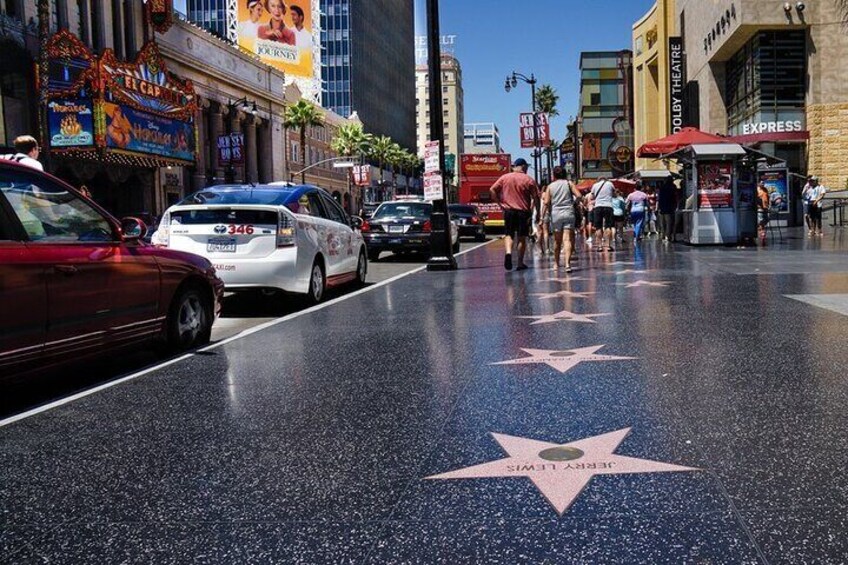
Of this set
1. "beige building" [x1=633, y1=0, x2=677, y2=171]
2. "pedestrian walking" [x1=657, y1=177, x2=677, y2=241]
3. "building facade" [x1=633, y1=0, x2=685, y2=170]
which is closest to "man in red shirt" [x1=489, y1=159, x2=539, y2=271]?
"pedestrian walking" [x1=657, y1=177, x2=677, y2=241]

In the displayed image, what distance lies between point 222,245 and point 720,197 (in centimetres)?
1469

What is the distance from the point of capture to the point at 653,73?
202 ft

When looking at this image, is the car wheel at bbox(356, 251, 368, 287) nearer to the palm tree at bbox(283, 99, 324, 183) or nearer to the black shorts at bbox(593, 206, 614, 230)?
the black shorts at bbox(593, 206, 614, 230)

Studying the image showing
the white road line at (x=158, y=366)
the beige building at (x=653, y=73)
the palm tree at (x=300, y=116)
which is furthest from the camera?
the palm tree at (x=300, y=116)

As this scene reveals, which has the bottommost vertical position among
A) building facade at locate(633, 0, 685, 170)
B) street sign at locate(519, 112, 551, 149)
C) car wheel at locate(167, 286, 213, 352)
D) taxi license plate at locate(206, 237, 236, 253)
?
car wheel at locate(167, 286, 213, 352)

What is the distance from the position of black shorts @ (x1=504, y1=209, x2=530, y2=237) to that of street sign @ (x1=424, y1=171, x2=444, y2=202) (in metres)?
1.49

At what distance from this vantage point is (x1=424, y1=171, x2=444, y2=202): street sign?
645 inches

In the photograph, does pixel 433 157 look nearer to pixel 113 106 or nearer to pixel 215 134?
pixel 113 106

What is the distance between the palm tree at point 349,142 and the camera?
321 feet

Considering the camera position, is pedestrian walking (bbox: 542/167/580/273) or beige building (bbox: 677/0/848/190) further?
beige building (bbox: 677/0/848/190)

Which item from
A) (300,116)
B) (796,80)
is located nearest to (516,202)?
(796,80)

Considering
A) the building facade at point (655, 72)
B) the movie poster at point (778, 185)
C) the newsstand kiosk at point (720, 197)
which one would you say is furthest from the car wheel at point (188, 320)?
the building facade at point (655, 72)

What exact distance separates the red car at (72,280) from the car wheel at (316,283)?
353 cm

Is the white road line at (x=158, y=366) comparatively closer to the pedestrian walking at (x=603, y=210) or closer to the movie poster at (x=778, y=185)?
the pedestrian walking at (x=603, y=210)
